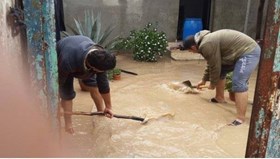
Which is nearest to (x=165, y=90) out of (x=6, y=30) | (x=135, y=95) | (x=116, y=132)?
(x=135, y=95)

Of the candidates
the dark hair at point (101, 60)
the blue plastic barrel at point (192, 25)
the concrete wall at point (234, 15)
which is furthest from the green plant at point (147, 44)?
the dark hair at point (101, 60)

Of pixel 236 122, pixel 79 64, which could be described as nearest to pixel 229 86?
pixel 236 122

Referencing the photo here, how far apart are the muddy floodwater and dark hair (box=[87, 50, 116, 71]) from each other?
92 centimetres

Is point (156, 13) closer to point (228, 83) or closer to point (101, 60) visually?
point (228, 83)

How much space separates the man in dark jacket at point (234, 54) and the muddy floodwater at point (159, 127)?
15.6 inches

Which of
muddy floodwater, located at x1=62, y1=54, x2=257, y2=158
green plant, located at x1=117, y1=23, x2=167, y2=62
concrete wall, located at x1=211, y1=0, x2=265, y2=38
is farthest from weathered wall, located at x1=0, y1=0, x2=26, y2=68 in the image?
concrete wall, located at x1=211, y1=0, x2=265, y2=38

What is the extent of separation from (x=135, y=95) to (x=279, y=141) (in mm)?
3904

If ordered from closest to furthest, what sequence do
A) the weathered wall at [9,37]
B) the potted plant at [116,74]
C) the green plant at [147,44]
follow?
the weathered wall at [9,37] < the potted plant at [116,74] < the green plant at [147,44]

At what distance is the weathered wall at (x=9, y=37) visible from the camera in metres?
3.49

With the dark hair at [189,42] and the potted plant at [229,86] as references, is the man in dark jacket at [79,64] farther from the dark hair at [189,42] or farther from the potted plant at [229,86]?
the potted plant at [229,86]

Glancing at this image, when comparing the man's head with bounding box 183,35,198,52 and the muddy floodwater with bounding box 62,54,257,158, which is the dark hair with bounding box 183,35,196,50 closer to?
the man's head with bounding box 183,35,198,52

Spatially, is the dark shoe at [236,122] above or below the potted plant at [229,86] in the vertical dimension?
below

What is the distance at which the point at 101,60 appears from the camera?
336 centimetres

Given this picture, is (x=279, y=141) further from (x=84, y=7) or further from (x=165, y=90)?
(x=84, y=7)
